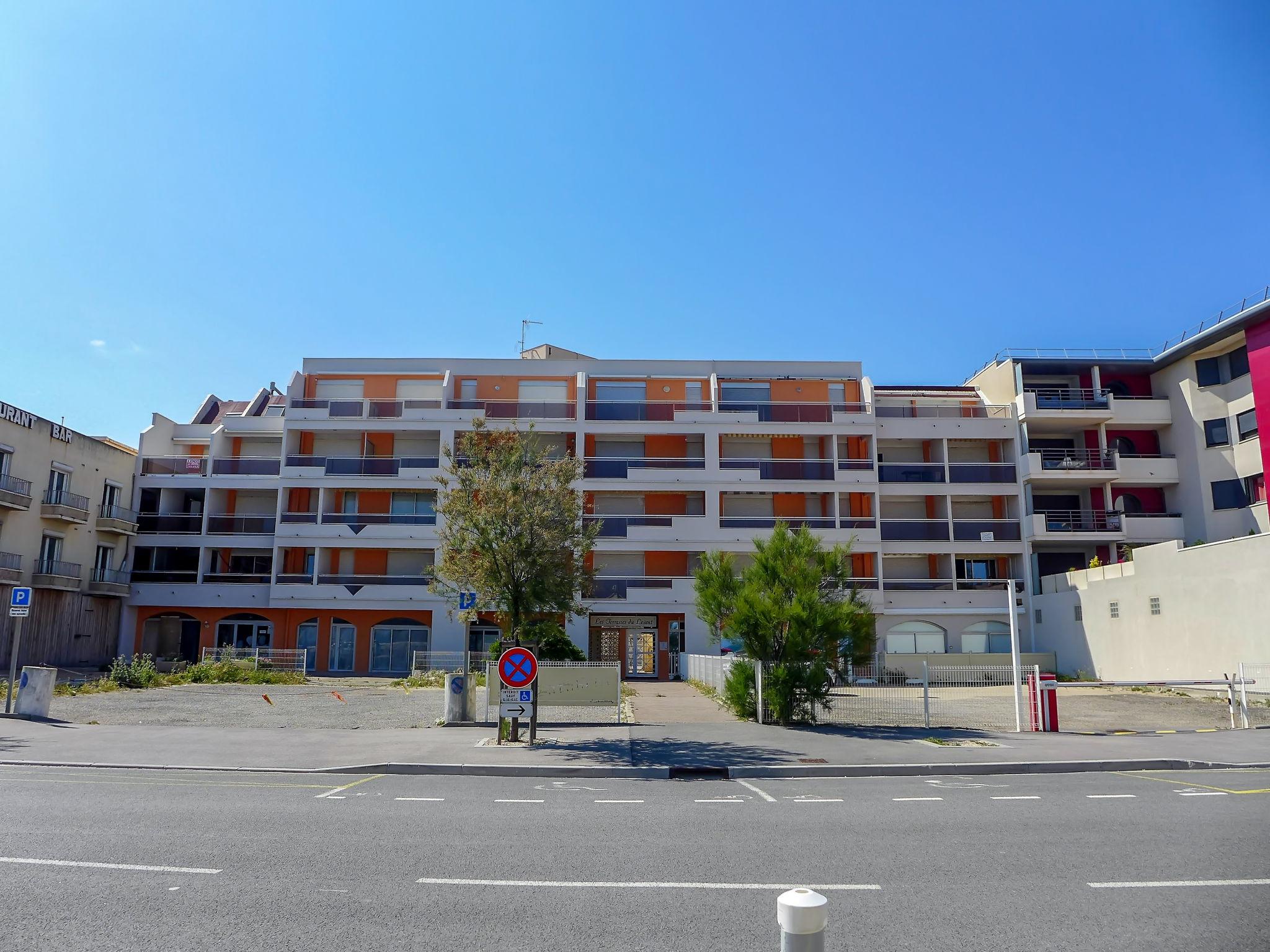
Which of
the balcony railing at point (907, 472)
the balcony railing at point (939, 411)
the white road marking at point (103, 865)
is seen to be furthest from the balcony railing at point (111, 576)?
the white road marking at point (103, 865)

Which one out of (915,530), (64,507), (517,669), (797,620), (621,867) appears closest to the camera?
(621,867)

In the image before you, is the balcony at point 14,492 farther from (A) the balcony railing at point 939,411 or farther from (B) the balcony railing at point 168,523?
(A) the balcony railing at point 939,411

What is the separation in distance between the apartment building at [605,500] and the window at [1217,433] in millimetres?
7904

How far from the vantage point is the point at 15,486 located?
36.8 metres

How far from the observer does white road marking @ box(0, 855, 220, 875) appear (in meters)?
6.64

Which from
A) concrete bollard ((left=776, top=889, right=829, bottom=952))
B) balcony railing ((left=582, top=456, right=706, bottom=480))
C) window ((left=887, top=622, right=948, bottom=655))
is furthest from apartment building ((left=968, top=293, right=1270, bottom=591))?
concrete bollard ((left=776, top=889, right=829, bottom=952))

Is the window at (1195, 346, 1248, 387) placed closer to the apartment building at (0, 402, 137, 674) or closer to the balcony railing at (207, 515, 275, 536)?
the balcony railing at (207, 515, 275, 536)

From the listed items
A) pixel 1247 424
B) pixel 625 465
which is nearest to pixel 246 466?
pixel 625 465

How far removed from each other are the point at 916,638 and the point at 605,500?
16.0 meters

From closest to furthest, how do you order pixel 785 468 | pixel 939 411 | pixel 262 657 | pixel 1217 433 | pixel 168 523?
pixel 262 657 < pixel 1217 433 < pixel 785 468 < pixel 168 523 < pixel 939 411

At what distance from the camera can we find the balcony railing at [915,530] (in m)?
42.1

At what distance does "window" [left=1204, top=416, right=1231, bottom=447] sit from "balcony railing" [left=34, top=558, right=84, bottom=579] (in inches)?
2017

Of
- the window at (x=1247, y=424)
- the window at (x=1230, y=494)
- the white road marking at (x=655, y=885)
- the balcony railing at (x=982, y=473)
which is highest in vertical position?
the window at (x=1247, y=424)

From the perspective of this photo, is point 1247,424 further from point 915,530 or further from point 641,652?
point 641,652
